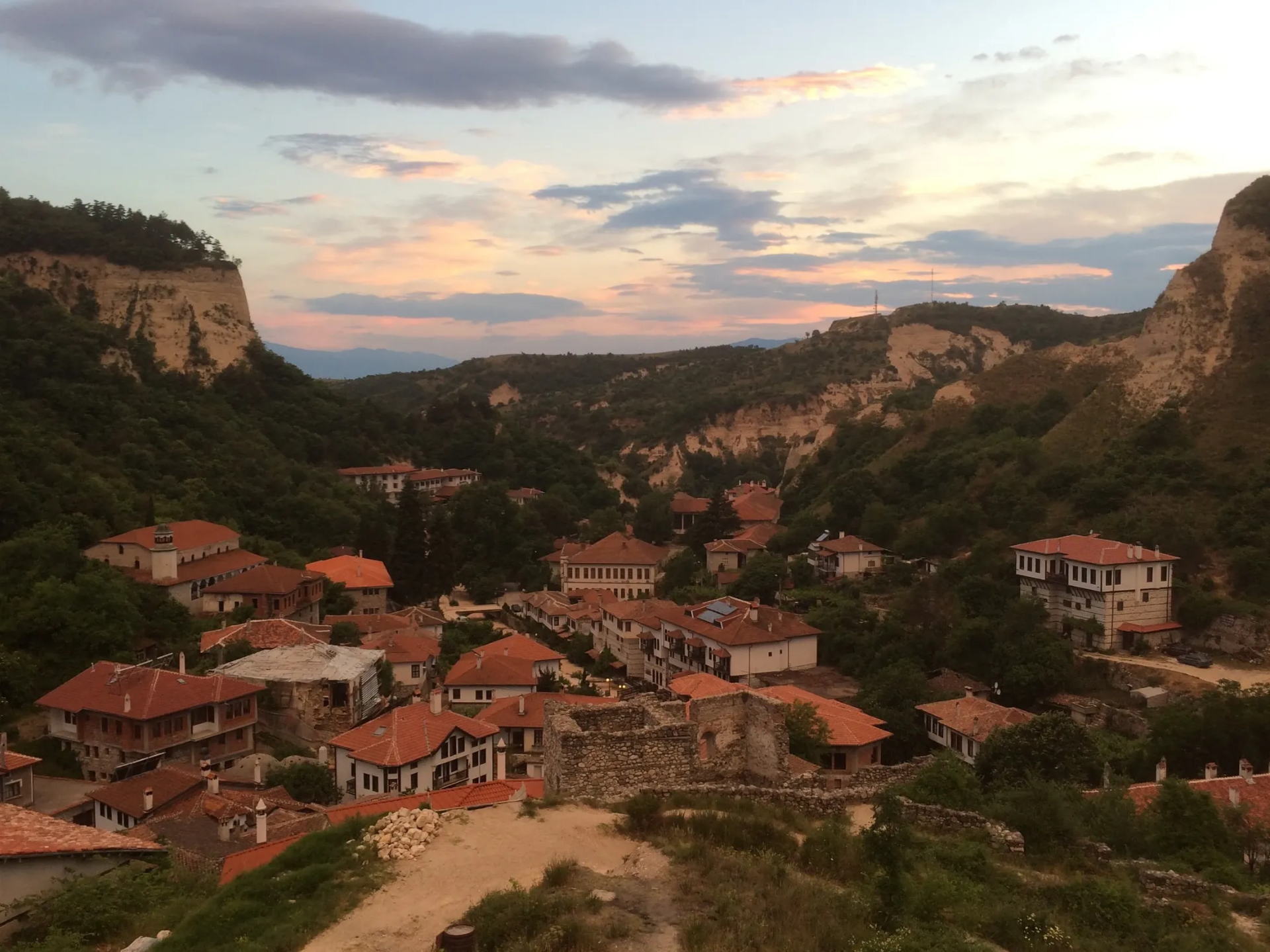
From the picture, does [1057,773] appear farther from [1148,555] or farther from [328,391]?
[328,391]

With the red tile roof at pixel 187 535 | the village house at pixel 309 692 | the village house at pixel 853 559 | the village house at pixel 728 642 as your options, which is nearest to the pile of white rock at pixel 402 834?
the village house at pixel 309 692

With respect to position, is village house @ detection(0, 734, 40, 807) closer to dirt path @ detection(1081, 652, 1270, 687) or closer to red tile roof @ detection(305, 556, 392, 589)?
red tile roof @ detection(305, 556, 392, 589)

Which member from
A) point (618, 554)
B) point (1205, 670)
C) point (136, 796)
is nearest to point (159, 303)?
point (618, 554)

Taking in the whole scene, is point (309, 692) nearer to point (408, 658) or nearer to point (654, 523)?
point (408, 658)

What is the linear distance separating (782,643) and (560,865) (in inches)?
1101

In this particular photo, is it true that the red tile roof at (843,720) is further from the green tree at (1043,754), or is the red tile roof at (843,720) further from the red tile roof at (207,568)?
the red tile roof at (207,568)

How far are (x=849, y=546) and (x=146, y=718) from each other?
31.4 meters

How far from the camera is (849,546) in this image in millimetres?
46188

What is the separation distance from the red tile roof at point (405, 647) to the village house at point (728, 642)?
8.84 metres

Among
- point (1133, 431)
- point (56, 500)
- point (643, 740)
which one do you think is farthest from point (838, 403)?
point (643, 740)

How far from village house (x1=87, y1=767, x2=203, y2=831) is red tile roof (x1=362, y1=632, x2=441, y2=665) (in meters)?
11.2

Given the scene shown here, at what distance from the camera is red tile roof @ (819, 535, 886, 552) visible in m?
46.1

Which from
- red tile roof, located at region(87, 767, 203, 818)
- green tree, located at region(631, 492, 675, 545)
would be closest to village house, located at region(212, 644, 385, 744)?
red tile roof, located at region(87, 767, 203, 818)

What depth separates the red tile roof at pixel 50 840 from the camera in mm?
14438
